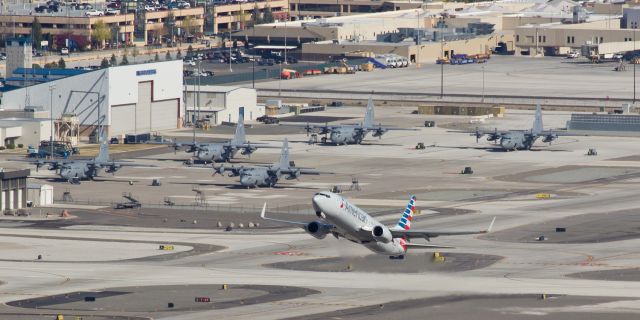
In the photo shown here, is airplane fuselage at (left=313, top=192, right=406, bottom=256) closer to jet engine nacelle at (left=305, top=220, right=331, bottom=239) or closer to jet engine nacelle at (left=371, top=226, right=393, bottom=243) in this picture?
jet engine nacelle at (left=371, top=226, right=393, bottom=243)

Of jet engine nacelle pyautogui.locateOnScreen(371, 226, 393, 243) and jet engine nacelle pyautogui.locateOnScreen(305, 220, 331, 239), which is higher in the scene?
jet engine nacelle pyautogui.locateOnScreen(305, 220, 331, 239)

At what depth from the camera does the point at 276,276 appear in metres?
143

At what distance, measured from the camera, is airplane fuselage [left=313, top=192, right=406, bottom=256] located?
127 metres

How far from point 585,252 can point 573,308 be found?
28.1 metres

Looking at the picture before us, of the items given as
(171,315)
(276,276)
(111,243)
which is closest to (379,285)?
(276,276)

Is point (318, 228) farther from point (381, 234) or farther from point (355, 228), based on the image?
point (381, 234)

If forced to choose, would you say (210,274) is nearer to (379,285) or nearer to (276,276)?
(276,276)

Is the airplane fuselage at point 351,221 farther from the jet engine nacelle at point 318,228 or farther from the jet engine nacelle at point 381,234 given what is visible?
the jet engine nacelle at point 318,228

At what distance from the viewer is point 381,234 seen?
133 meters

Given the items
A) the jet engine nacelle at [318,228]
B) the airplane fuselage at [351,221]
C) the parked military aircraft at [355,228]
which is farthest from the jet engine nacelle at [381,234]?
the jet engine nacelle at [318,228]

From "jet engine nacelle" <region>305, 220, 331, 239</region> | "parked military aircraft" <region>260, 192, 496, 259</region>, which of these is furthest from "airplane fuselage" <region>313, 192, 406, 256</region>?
"jet engine nacelle" <region>305, 220, 331, 239</region>

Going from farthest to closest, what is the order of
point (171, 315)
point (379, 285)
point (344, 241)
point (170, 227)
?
point (170, 227) < point (344, 241) < point (379, 285) < point (171, 315)

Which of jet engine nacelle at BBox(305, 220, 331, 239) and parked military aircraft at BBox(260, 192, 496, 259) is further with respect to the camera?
jet engine nacelle at BBox(305, 220, 331, 239)

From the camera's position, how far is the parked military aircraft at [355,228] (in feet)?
419
